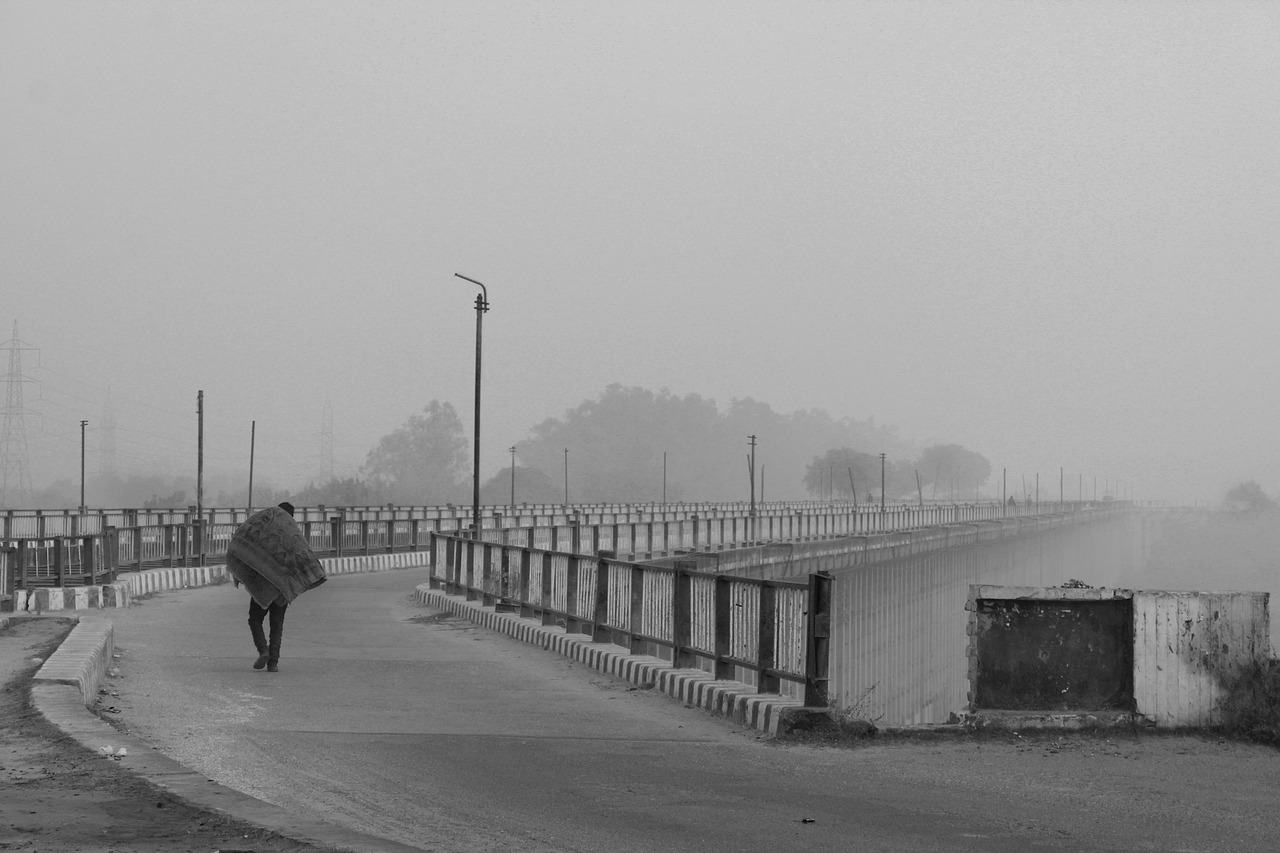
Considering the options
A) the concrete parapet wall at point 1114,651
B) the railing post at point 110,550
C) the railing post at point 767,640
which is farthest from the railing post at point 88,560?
the concrete parapet wall at point 1114,651

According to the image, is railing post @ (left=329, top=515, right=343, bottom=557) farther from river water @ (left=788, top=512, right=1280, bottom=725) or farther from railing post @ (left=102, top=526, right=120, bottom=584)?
river water @ (left=788, top=512, right=1280, bottom=725)

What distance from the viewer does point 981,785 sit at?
9.05 m

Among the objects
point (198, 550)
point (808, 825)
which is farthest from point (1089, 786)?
point (198, 550)

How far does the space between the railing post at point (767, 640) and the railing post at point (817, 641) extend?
74cm

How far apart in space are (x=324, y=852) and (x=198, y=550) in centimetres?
3153

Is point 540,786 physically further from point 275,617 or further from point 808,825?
point 275,617

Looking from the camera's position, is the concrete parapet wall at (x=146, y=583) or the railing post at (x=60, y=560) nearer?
the concrete parapet wall at (x=146, y=583)

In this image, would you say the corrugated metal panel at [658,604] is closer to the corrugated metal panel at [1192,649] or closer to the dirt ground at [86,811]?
the corrugated metal panel at [1192,649]

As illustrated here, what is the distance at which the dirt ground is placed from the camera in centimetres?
636

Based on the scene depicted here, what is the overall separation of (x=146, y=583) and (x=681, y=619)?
18889 millimetres

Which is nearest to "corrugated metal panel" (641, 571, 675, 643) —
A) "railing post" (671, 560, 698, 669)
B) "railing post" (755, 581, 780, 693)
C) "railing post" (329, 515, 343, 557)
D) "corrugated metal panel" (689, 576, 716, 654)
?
"railing post" (671, 560, 698, 669)

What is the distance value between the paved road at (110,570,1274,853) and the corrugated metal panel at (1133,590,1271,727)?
2.36 m

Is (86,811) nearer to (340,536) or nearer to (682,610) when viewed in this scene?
(682,610)

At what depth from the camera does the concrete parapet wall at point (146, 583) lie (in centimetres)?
2319
